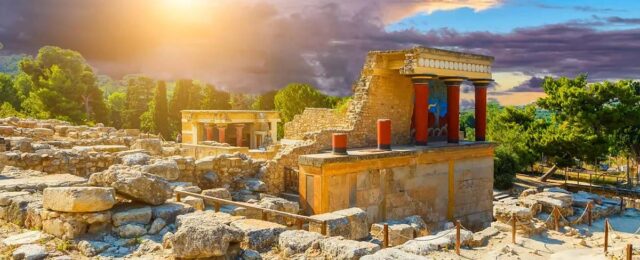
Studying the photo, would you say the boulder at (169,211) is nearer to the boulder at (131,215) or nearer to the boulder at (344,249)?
the boulder at (131,215)

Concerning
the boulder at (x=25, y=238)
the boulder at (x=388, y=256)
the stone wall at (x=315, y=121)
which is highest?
the stone wall at (x=315, y=121)

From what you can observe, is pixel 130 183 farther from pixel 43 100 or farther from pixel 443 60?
pixel 43 100

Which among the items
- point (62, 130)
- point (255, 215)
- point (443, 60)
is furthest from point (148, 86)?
point (255, 215)

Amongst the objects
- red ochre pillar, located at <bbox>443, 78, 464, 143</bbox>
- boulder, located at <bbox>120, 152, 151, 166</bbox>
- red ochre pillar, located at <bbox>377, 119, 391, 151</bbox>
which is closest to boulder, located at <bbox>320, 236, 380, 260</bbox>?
boulder, located at <bbox>120, 152, 151, 166</bbox>

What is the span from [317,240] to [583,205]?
38.4ft

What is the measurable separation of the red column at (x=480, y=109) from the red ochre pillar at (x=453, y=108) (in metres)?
1.44

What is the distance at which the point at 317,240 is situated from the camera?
20.6ft

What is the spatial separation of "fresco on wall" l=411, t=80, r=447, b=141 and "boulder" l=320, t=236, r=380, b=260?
36.1 ft

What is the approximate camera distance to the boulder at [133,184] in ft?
22.7

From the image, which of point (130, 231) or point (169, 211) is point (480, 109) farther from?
point (130, 231)

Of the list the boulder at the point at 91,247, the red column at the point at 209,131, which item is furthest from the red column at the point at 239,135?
the boulder at the point at 91,247

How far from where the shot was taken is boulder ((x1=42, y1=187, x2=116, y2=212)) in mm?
6266

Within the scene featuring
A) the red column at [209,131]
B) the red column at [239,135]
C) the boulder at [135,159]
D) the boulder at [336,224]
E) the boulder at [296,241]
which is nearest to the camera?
the boulder at [296,241]

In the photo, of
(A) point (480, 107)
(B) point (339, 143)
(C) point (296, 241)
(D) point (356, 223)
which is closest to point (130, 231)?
(C) point (296, 241)
